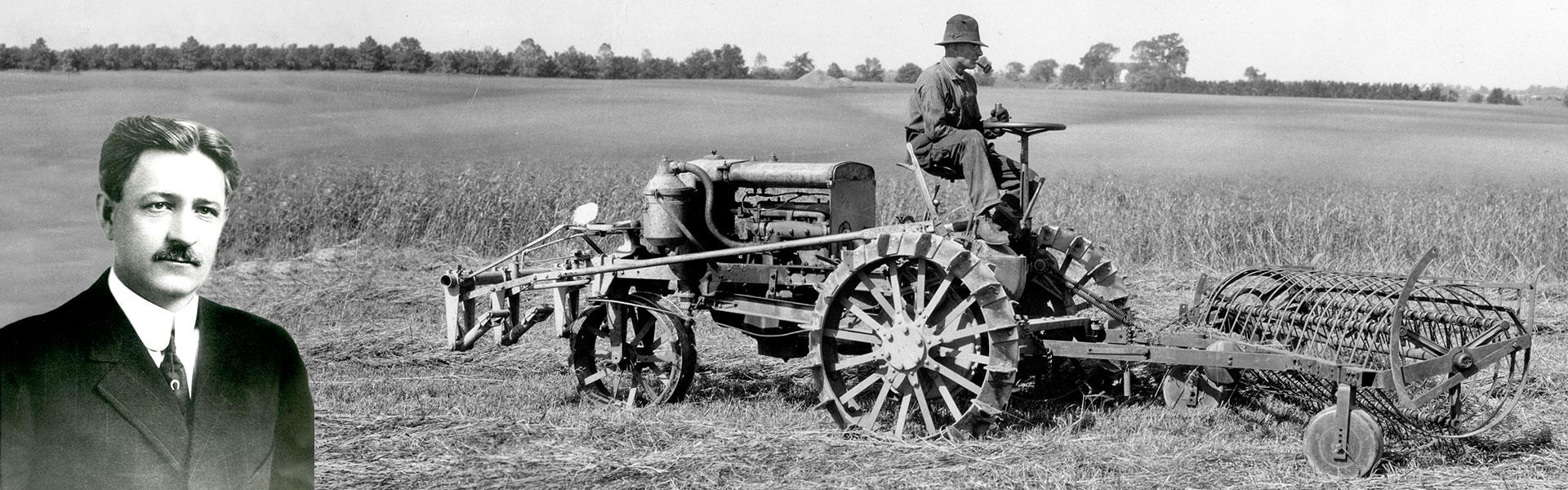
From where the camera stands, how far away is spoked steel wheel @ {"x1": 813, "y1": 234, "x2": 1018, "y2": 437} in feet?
19.7

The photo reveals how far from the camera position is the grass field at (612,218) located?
5.33 meters

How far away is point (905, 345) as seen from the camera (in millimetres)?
6312

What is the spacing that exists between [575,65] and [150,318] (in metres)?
28.5

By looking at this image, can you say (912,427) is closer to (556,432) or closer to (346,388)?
(556,432)

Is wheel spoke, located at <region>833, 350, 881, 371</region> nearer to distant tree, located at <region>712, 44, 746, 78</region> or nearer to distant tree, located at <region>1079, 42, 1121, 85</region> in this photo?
distant tree, located at <region>712, 44, 746, 78</region>

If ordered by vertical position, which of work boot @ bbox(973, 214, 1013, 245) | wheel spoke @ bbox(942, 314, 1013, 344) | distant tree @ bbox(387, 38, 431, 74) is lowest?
wheel spoke @ bbox(942, 314, 1013, 344)

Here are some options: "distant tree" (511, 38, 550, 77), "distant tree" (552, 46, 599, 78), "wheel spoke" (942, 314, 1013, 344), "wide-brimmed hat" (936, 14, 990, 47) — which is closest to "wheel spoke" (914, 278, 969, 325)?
"wheel spoke" (942, 314, 1013, 344)

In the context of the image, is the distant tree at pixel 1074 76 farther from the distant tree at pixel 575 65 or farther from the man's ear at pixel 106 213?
the man's ear at pixel 106 213

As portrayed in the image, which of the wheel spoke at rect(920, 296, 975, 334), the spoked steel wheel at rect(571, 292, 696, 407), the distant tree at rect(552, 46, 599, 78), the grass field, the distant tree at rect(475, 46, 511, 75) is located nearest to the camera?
the grass field

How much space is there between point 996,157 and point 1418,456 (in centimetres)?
276

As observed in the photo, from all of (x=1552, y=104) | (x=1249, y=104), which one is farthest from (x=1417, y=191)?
(x=1552, y=104)

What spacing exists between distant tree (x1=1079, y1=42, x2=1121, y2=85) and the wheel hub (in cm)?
3950

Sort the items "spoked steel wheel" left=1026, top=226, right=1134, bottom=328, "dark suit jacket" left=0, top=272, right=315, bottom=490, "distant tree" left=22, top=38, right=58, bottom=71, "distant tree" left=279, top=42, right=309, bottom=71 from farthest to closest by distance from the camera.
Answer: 1. "spoked steel wheel" left=1026, top=226, right=1134, bottom=328
2. "distant tree" left=279, top=42, right=309, bottom=71
3. "distant tree" left=22, top=38, right=58, bottom=71
4. "dark suit jacket" left=0, top=272, right=315, bottom=490

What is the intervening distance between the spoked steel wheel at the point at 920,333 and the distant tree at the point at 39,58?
12.6 ft
